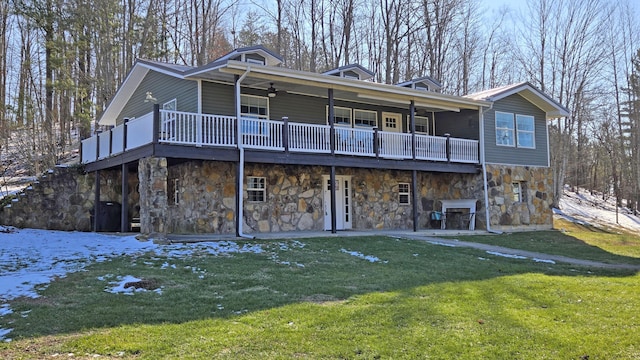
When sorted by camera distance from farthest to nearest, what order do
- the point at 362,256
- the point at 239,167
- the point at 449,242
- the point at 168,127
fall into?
the point at 449,242, the point at 168,127, the point at 239,167, the point at 362,256

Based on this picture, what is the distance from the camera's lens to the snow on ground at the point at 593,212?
2521cm

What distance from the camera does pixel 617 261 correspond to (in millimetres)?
11914

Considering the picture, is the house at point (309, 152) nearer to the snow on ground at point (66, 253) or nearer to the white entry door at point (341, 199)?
the white entry door at point (341, 199)

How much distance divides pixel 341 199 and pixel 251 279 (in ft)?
29.4

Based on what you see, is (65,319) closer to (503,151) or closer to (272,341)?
(272,341)

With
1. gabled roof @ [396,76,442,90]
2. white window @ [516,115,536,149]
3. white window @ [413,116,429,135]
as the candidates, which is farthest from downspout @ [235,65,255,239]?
white window @ [516,115,536,149]

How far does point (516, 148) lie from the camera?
63.9 ft

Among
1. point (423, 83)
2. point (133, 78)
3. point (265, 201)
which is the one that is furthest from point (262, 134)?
point (423, 83)

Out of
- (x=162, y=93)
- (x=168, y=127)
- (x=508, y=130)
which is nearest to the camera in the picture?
(x=168, y=127)

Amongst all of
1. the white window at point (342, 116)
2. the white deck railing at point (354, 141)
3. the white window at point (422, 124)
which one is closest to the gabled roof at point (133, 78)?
the white deck railing at point (354, 141)

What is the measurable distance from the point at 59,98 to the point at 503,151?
21785 mm

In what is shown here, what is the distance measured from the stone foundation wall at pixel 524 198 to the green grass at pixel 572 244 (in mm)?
911

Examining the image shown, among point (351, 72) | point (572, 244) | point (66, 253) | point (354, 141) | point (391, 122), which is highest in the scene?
point (351, 72)

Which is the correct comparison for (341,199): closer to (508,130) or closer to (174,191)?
(174,191)
